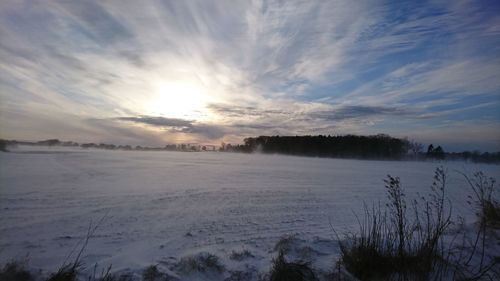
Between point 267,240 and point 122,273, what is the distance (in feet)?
9.67

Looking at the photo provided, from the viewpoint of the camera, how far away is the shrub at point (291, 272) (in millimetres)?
4152

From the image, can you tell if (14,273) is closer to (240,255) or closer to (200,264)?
(200,264)

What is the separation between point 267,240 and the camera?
6.23 m

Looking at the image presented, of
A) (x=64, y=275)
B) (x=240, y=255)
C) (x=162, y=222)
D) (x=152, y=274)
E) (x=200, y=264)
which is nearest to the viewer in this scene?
(x=64, y=275)

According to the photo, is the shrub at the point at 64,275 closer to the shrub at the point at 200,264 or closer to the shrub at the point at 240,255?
the shrub at the point at 200,264

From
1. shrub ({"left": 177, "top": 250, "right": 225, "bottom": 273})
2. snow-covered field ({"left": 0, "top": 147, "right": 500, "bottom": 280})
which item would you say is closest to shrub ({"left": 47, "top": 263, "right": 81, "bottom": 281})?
snow-covered field ({"left": 0, "top": 147, "right": 500, "bottom": 280})

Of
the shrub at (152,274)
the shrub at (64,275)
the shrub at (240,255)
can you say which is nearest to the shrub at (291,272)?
the shrub at (240,255)

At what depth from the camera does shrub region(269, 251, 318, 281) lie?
4152mm

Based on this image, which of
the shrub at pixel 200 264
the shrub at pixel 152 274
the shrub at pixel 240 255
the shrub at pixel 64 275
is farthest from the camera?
the shrub at pixel 240 255

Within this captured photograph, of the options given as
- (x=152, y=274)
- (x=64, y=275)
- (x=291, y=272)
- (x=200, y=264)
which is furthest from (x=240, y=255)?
(x=64, y=275)

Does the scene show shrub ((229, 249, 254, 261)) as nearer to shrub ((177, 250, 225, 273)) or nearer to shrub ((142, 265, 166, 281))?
shrub ((177, 250, 225, 273))

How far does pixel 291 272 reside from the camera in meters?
4.21

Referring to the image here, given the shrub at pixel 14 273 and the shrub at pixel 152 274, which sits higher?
the shrub at pixel 14 273

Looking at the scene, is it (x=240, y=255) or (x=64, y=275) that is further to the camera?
(x=240, y=255)
